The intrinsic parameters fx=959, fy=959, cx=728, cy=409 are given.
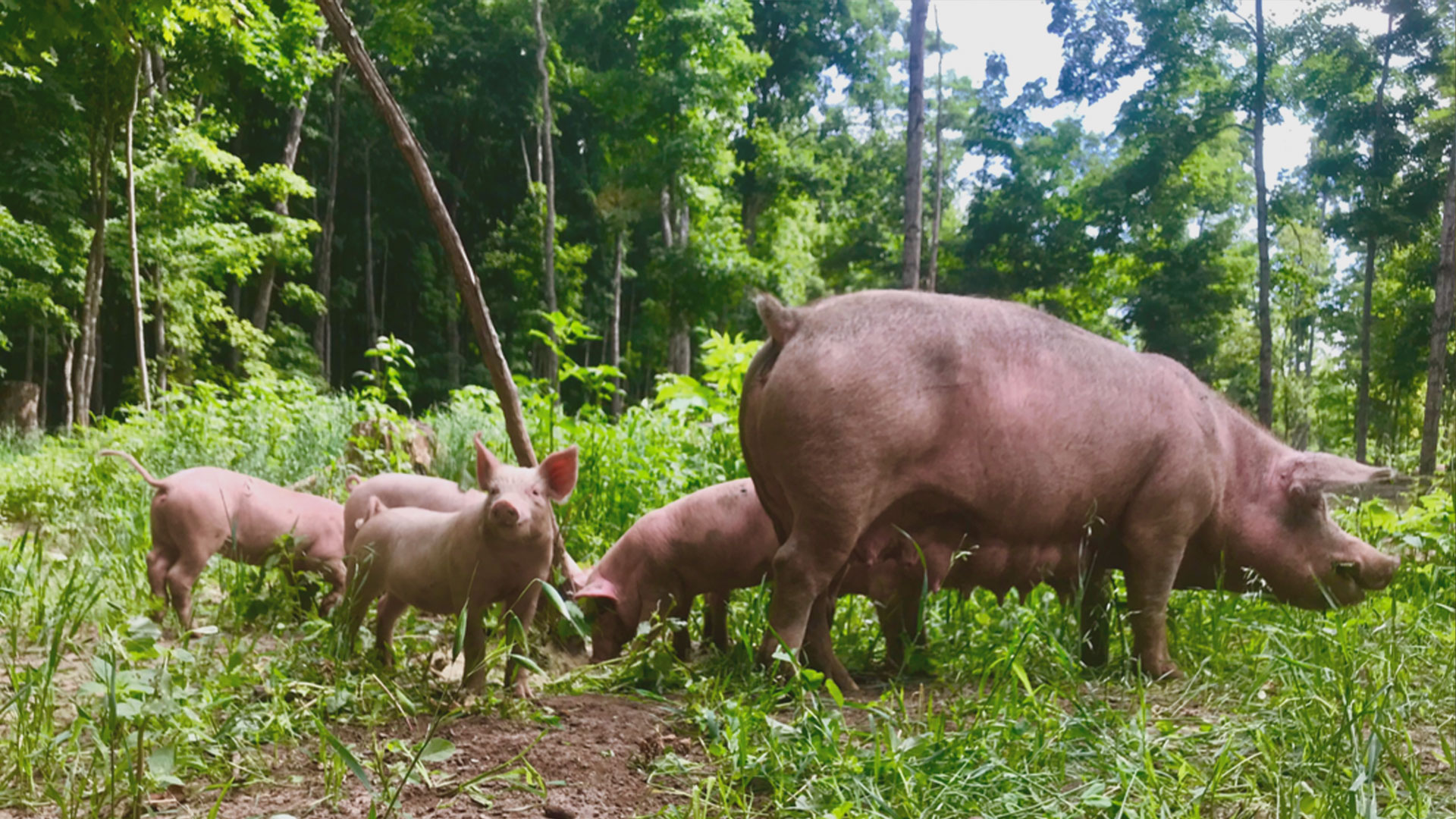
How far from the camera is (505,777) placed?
1.90 meters

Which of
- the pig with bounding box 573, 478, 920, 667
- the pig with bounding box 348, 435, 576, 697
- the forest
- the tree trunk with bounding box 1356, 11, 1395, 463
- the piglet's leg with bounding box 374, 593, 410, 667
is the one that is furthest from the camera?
the tree trunk with bounding box 1356, 11, 1395, 463

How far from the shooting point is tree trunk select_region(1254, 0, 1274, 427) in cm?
836

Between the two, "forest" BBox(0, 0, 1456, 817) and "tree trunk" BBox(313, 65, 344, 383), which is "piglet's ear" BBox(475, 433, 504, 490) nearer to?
"forest" BBox(0, 0, 1456, 817)

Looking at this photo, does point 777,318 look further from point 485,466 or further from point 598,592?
point 598,592

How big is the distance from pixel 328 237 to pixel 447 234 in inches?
764

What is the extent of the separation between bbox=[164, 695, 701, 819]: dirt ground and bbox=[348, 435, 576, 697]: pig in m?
0.29

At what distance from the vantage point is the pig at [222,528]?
3701mm

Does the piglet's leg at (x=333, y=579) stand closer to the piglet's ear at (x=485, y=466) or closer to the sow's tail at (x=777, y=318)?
the piglet's ear at (x=485, y=466)

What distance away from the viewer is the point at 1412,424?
661 centimetres

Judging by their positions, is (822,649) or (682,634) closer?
(822,649)

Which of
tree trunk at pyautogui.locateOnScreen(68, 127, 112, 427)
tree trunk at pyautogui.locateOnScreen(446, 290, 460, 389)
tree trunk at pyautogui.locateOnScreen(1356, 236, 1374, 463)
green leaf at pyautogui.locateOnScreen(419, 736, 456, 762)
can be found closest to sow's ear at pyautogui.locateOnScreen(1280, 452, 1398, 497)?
green leaf at pyautogui.locateOnScreen(419, 736, 456, 762)

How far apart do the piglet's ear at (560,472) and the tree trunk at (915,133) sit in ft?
15.9

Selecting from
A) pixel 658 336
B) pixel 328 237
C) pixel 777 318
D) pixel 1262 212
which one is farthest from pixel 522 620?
pixel 328 237

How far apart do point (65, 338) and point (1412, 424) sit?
20.3 metres
